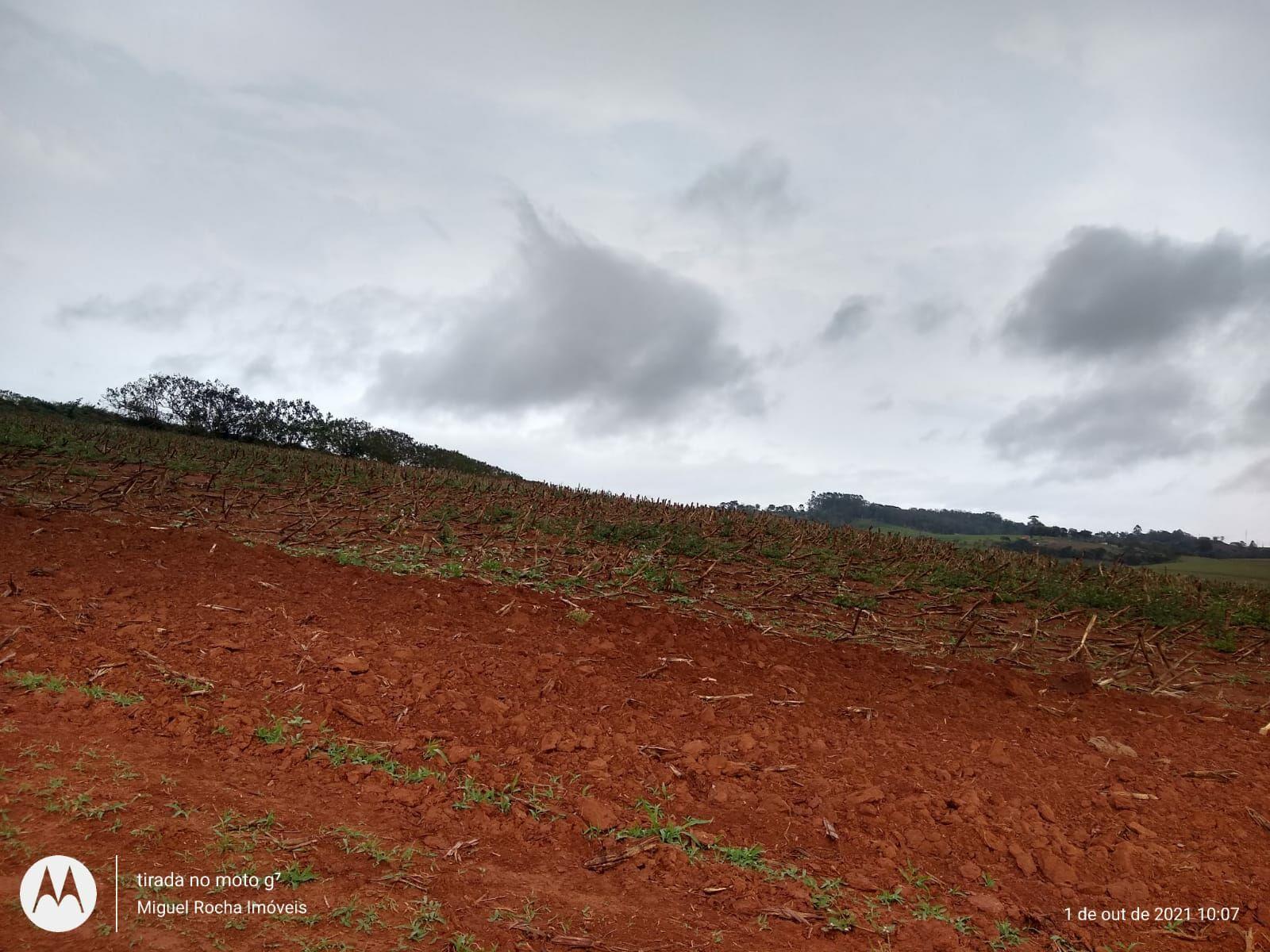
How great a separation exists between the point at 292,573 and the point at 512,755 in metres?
5.40

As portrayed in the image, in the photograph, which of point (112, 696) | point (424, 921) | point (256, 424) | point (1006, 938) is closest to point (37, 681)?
point (112, 696)

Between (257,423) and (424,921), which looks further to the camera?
(257,423)

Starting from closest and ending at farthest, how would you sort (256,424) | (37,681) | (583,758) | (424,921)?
(424,921)
(583,758)
(37,681)
(256,424)

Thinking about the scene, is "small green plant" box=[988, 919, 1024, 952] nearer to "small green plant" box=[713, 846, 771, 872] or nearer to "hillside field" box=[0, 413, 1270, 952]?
"hillside field" box=[0, 413, 1270, 952]

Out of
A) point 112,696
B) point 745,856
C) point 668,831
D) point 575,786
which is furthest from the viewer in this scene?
point 112,696

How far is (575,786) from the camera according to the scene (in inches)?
209

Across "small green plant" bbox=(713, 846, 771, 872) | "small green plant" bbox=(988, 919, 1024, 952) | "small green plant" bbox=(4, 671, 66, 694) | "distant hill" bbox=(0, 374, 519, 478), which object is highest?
"distant hill" bbox=(0, 374, 519, 478)

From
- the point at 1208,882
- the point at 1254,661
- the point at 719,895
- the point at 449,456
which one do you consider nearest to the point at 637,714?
the point at 719,895

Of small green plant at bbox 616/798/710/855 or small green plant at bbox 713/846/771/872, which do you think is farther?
small green plant at bbox 616/798/710/855

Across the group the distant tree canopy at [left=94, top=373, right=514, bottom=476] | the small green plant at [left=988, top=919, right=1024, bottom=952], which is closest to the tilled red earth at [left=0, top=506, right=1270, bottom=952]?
the small green plant at [left=988, top=919, right=1024, bottom=952]

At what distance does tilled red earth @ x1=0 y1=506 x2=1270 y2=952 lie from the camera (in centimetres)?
392

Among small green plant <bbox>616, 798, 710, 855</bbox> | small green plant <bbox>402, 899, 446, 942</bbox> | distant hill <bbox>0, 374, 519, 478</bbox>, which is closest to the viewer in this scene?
small green plant <bbox>402, 899, 446, 942</bbox>

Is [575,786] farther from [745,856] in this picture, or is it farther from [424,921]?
[424,921]

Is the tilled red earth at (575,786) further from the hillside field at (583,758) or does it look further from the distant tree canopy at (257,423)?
the distant tree canopy at (257,423)
